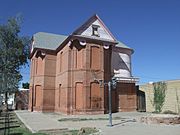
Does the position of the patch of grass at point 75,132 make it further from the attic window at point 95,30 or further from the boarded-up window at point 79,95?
the attic window at point 95,30

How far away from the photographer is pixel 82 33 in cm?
2886

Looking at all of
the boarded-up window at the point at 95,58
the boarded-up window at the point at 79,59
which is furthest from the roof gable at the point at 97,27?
the boarded-up window at the point at 79,59

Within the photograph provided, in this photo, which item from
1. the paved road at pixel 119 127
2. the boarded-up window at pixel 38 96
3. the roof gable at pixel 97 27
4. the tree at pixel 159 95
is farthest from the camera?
the boarded-up window at pixel 38 96

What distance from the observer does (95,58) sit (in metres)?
28.9

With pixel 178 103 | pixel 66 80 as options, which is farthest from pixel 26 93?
pixel 178 103

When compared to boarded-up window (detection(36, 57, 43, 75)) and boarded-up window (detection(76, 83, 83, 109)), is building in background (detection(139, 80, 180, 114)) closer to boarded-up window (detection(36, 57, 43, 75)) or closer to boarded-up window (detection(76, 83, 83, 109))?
boarded-up window (detection(76, 83, 83, 109))

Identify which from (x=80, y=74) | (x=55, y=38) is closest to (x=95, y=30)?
(x=80, y=74)

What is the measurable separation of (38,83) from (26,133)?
21.2 metres

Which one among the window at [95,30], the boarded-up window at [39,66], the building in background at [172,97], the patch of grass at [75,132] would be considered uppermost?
the window at [95,30]

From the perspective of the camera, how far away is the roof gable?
28.9m

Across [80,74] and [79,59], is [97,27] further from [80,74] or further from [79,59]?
[80,74]

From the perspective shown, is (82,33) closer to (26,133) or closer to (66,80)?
(66,80)

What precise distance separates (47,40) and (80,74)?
38.1 ft

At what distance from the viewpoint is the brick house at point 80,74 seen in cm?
2825
